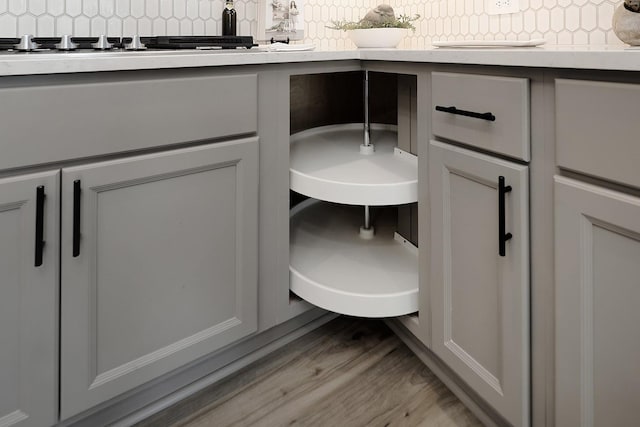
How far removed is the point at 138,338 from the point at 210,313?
184 millimetres

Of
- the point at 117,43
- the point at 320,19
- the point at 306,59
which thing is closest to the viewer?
the point at 306,59

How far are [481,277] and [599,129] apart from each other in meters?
0.41

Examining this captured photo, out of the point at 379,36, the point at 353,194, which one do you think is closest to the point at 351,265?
the point at 353,194

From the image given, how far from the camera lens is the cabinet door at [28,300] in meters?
0.85

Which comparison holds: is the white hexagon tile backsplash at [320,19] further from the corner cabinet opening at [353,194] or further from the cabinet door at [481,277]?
the cabinet door at [481,277]

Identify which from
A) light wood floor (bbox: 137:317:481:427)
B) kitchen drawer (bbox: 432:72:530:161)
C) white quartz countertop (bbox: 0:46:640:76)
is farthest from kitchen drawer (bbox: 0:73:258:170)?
light wood floor (bbox: 137:317:481:427)

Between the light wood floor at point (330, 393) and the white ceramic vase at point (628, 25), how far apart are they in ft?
3.04

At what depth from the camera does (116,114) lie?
93 cm

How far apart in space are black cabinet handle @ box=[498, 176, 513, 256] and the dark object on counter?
42.9 inches

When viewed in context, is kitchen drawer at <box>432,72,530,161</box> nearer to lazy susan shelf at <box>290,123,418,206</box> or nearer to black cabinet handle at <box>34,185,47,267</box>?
lazy susan shelf at <box>290,123,418,206</box>

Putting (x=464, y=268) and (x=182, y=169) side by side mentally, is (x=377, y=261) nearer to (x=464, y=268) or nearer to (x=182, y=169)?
(x=464, y=268)

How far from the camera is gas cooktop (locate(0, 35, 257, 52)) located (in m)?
1.13

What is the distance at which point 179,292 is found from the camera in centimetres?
110

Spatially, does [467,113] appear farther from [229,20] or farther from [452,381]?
[229,20]
